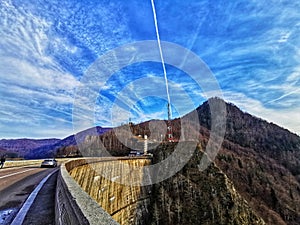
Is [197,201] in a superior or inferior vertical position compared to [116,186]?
inferior

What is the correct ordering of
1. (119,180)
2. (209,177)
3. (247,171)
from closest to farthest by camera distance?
(119,180), (209,177), (247,171)

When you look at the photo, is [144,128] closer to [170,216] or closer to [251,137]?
[170,216]

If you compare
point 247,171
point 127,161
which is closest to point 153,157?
point 127,161

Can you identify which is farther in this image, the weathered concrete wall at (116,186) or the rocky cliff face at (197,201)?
the rocky cliff face at (197,201)

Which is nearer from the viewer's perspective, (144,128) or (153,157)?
(153,157)

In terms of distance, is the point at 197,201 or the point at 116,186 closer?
the point at 116,186
